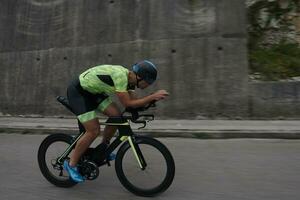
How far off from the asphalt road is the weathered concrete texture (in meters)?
2.13

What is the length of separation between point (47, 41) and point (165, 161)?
33.0 feet

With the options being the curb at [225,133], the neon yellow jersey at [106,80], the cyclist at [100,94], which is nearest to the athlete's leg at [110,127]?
the cyclist at [100,94]

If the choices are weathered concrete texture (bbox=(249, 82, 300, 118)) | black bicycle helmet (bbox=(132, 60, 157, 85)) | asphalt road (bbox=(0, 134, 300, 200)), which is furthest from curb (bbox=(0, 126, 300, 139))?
black bicycle helmet (bbox=(132, 60, 157, 85))

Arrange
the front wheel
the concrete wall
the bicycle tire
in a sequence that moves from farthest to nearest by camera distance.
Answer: the concrete wall
the bicycle tire
the front wheel

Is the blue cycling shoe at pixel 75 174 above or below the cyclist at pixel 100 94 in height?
below

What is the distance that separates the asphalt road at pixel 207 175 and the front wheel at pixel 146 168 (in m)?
0.14

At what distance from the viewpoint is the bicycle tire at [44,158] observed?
657 cm

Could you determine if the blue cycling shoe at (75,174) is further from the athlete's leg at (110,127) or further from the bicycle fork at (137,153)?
the bicycle fork at (137,153)

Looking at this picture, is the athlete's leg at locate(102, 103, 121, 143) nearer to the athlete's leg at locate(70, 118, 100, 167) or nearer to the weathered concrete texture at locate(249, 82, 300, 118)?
the athlete's leg at locate(70, 118, 100, 167)

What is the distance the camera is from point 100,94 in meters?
6.32

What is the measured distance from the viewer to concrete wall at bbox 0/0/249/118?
12.4 metres

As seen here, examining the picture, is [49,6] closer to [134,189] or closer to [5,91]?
[5,91]

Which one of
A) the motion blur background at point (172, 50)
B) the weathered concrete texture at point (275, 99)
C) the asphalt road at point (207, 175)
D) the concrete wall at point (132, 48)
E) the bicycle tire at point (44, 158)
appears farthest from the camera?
the concrete wall at point (132, 48)

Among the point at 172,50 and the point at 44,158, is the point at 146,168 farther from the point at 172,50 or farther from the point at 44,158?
the point at 172,50
